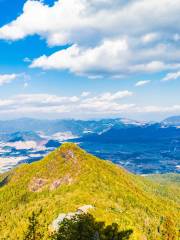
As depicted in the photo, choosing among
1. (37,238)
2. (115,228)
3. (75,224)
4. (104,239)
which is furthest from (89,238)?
(115,228)

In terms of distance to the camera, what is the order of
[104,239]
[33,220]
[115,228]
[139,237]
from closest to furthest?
[33,220], [104,239], [115,228], [139,237]

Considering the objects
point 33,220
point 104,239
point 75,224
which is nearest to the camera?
point 33,220

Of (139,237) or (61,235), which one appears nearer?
(61,235)

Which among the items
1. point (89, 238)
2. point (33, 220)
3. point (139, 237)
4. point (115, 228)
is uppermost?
point (33, 220)

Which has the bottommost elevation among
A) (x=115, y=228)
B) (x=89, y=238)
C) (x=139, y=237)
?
(x=139, y=237)

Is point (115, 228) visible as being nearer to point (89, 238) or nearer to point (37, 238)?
point (89, 238)

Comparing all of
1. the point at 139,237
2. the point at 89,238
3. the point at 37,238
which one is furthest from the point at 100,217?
the point at 37,238

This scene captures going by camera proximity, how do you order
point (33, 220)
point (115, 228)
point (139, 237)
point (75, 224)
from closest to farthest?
point (33, 220) → point (75, 224) → point (115, 228) → point (139, 237)

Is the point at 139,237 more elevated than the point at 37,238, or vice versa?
the point at 37,238

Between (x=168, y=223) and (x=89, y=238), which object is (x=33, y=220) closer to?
(x=89, y=238)
